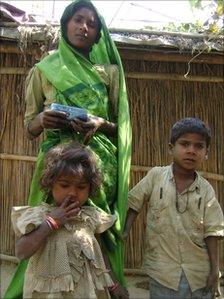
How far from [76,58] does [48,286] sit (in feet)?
3.62

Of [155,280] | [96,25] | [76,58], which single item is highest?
[96,25]

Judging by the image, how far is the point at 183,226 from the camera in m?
2.50

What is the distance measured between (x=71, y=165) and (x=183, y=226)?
74 centimetres

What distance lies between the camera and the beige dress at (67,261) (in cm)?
204

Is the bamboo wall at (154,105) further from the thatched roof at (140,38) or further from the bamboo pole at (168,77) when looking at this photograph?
the thatched roof at (140,38)

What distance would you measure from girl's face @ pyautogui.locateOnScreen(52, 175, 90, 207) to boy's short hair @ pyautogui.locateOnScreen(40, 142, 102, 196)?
2cm

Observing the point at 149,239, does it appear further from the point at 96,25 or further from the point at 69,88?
the point at 96,25

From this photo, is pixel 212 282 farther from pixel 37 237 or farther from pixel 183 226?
pixel 37 237

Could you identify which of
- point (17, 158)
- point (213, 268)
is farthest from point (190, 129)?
point (17, 158)

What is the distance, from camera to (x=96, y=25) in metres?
2.49

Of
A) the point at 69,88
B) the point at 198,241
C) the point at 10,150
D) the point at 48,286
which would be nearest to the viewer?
the point at 48,286

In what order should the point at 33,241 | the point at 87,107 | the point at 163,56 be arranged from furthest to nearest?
the point at 163,56
the point at 87,107
the point at 33,241

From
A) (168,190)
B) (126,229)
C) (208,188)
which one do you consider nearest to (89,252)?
(126,229)

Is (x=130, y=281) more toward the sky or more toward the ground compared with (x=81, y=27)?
more toward the ground
